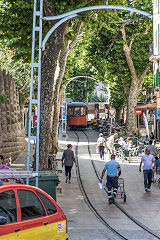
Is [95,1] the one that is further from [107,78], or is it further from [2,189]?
[107,78]

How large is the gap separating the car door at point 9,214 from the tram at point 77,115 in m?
55.5

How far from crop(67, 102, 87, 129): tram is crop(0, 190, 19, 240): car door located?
55.5m

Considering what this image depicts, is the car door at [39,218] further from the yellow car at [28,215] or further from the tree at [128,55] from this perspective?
the tree at [128,55]

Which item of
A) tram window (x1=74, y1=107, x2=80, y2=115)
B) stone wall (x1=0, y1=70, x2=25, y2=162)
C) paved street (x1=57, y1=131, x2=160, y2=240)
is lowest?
paved street (x1=57, y1=131, x2=160, y2=240)

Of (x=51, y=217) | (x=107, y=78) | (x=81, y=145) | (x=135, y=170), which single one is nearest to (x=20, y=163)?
(x=135, y=170)

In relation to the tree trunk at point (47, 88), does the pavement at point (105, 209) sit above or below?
below

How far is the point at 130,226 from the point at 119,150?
18.3m

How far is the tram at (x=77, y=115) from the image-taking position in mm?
63250

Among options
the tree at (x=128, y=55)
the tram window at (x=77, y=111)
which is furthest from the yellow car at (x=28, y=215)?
the tram window at (x=77, y=111)

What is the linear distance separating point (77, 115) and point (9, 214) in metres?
55.9

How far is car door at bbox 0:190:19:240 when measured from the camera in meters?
7.23

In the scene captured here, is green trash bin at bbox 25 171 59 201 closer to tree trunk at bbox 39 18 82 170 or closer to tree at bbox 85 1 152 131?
tree trunk at bbox 39 18 82 170

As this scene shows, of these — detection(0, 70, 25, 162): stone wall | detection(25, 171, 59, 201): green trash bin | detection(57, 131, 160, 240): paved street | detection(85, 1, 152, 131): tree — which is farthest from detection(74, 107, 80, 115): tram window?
detection(25, 171, 59, 201): green trash bin

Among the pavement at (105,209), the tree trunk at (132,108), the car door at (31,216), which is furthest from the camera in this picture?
the tree trunk at (132,108)
